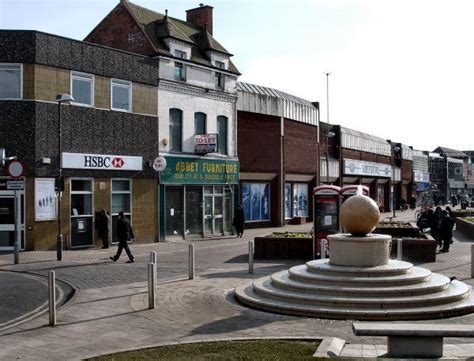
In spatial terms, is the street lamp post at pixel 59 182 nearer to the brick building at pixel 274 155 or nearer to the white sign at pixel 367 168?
the brick building at pixel 274 155

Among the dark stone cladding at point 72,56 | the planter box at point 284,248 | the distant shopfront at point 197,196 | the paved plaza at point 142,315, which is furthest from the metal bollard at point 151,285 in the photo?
the distant shopfront at point 197,196

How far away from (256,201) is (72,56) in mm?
16850

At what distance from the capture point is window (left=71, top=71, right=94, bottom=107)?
24.0m

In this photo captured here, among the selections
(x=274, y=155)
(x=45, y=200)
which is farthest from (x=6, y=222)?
(x=274, y=155)

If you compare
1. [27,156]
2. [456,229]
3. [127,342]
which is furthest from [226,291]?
[456,229]

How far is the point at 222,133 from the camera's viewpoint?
32.7 metres

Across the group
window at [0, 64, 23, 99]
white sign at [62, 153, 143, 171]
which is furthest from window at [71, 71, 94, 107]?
white sign at [62, 153, 143, 171]

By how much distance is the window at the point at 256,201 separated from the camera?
119 feet

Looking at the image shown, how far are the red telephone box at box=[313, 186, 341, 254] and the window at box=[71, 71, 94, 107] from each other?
1092 cm

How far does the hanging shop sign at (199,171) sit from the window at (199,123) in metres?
1.58

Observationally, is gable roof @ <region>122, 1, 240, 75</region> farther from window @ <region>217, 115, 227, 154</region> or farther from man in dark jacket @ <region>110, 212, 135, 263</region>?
man in dark jacket @ <region>110, 212, 135, 263</region>

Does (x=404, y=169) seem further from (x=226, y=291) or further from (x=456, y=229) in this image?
(x=226, y=291)

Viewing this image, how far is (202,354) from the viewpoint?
8.19 metres

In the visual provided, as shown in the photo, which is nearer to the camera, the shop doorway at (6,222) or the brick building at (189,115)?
the shop doorway at (6,222)
